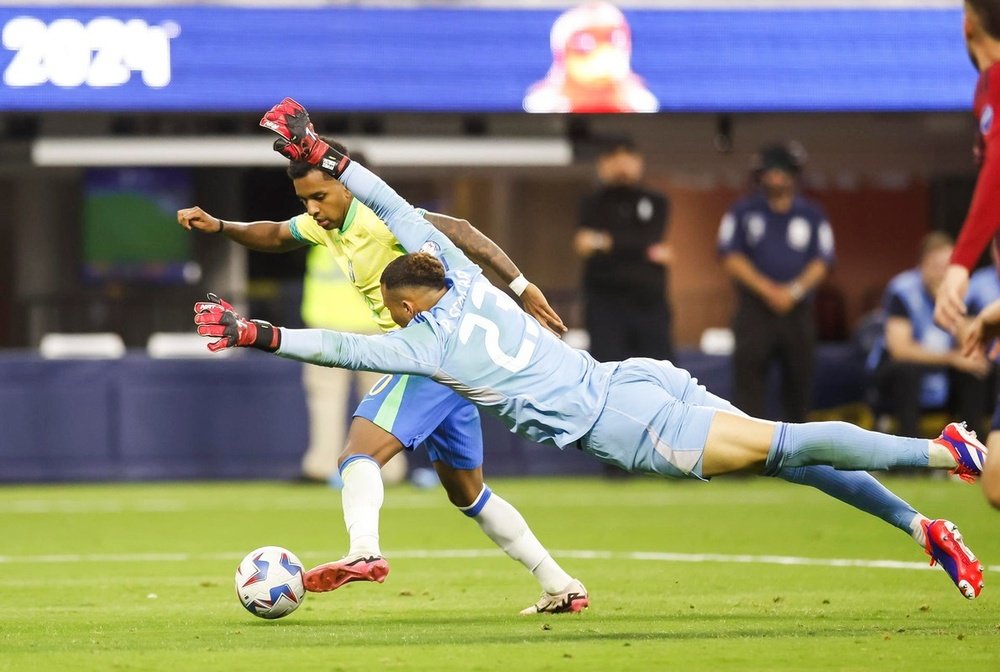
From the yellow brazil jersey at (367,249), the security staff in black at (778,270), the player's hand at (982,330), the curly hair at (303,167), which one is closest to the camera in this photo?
the player's hand at (982,330)

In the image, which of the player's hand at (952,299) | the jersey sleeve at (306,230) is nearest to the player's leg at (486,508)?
the jersey sleeve at (306,230)

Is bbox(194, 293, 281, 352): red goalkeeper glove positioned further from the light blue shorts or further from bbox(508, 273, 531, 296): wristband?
bbox(508, 273, 531, 296): wristband

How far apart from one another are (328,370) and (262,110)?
101 inches

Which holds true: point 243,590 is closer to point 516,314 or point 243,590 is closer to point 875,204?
point 516,314

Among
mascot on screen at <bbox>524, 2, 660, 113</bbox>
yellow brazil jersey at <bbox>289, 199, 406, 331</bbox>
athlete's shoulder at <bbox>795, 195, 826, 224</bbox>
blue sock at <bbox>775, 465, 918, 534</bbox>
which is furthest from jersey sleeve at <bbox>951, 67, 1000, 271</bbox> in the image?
mascot on screen at <bbox>524, 2, 660, 113</bbox>

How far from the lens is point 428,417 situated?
777cm

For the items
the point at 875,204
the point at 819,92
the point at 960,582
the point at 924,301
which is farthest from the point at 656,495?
the point at 875,204

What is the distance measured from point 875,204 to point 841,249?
68cm

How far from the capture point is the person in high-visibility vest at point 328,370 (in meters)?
14.8

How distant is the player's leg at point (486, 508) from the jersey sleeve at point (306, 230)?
1.08 meters

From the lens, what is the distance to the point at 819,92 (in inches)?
654

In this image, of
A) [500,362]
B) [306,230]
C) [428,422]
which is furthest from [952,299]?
[306,230]

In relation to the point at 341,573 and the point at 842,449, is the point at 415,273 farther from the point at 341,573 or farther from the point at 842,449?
the point at 842,449

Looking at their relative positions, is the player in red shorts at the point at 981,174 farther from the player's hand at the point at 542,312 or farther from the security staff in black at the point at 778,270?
the security staff in black at the point at 778,270
